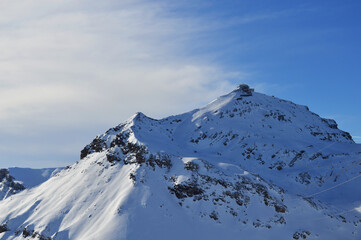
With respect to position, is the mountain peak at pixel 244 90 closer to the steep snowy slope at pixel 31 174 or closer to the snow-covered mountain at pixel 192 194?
the snow-covered mountain at pixel 192 194

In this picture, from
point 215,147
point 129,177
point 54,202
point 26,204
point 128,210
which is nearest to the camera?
point 128,210

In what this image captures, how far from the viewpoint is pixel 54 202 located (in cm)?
4875

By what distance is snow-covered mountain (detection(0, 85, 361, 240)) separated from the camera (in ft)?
133

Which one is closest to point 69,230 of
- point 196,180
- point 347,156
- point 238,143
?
point 196,180

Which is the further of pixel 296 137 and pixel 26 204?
pixel 296 137

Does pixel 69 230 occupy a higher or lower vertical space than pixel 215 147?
lower

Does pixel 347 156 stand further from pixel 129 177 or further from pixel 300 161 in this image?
pixel 129 177

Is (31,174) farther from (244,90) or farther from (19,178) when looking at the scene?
(244,90)

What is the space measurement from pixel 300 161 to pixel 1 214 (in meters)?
53.9

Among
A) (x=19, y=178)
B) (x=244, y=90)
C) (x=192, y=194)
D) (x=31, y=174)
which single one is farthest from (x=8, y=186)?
(x=244, y=90)

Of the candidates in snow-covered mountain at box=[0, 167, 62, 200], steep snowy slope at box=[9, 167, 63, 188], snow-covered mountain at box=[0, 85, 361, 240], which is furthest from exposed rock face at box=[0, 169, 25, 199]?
snow-covered mountain at box=[0, 85, 361, 240]

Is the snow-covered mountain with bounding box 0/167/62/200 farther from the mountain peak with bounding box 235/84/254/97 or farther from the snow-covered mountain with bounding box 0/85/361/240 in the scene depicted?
the mountain peak with bounding box 235/84/254/97

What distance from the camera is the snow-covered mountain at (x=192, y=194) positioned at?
133 ft

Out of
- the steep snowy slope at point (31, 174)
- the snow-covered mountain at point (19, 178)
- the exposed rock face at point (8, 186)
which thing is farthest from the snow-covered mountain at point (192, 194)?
the steep snowy slope at point (31, 174)
